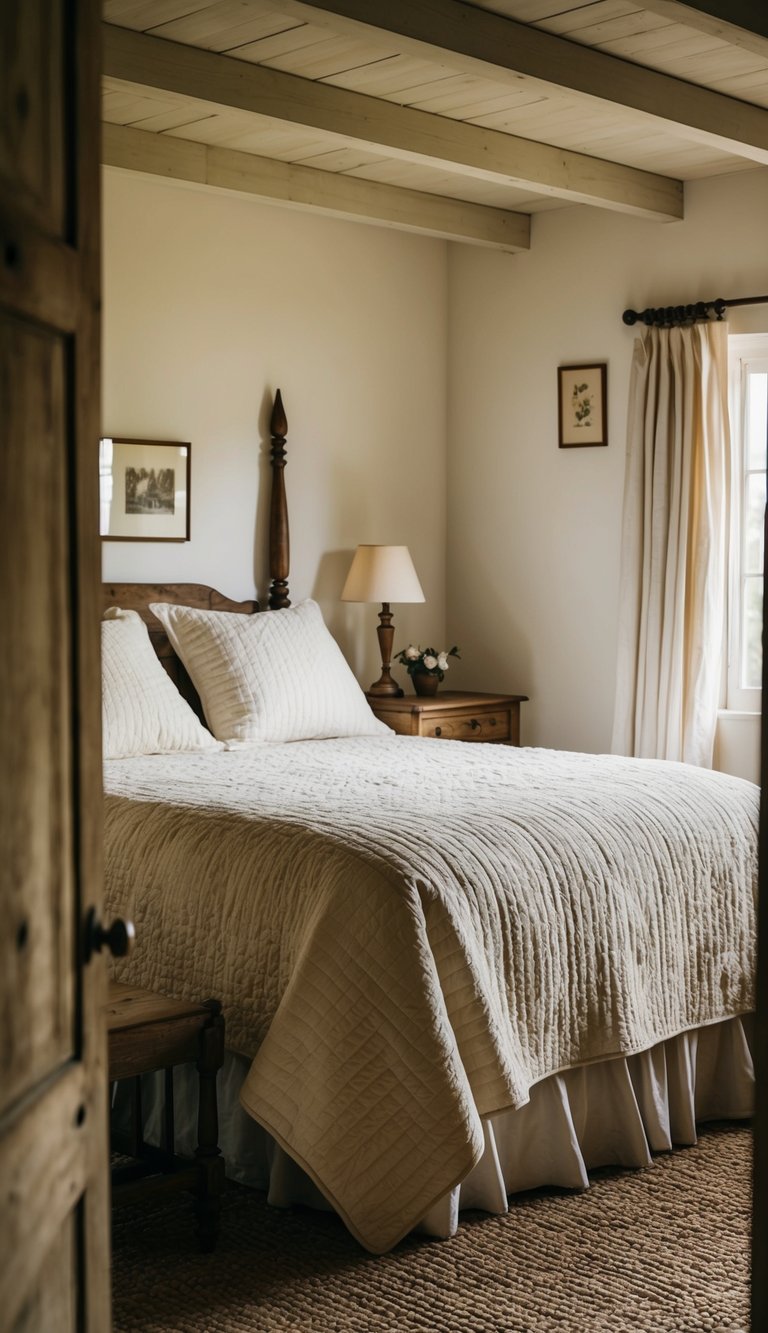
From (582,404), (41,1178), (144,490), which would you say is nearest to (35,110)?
(41,1178)

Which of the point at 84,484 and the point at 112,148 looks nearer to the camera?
the point at 84,484

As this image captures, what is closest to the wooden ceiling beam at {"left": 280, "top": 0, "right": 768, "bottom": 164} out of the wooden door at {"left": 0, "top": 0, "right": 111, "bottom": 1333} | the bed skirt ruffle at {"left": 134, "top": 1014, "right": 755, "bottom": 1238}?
the wooden door at {"left": 0, "top": 0, "right": 111, "bottom": 1333}

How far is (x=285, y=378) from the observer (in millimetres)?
5297

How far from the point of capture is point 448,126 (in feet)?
14.4

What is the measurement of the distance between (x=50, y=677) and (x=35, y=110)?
49 centimetres

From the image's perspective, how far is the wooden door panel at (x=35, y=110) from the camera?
1169 millimetres

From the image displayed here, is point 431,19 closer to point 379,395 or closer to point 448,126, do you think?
point 448,126

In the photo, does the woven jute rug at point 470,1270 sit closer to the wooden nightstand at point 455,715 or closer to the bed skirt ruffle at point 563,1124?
the bed skirt ruffle at point 563,1124

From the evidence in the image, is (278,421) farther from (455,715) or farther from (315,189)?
(455,715)

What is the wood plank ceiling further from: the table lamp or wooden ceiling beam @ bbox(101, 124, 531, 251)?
the table lamp

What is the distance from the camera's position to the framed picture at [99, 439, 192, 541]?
4.77 metres

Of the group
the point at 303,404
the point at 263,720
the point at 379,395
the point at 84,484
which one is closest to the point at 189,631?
the point at 263,720

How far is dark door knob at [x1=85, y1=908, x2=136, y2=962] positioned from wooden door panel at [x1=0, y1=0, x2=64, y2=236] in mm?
648

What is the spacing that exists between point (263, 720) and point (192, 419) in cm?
121
